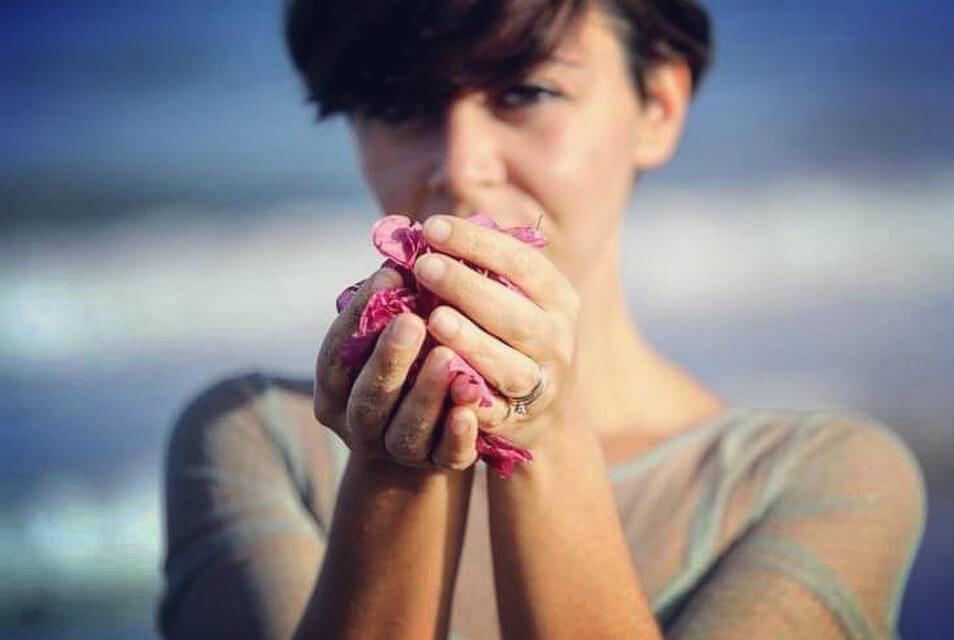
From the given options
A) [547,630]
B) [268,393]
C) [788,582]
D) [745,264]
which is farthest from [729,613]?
[745,264]

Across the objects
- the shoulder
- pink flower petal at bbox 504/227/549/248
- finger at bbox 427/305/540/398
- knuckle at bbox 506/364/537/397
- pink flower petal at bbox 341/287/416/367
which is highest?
pink flower petal at bbox 504/227/549/248

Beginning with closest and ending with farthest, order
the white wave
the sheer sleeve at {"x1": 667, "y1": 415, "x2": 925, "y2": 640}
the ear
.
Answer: the sheer sleeve at {"x1": 667, "y1": 415, "x2": 925, "y2": 640}
the ear
the white wave

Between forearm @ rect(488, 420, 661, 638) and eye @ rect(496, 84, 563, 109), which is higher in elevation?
eye @ rect(496, 84, 563, 109)

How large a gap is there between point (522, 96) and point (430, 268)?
1.04ft

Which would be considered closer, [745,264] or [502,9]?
[502,9]

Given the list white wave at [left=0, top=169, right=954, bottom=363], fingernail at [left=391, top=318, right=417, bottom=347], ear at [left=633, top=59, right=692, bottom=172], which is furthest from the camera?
white wave at [left=0, top=169, right=954, bottom=363]

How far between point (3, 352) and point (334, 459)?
1.74 ft

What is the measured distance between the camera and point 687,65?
0.79 m

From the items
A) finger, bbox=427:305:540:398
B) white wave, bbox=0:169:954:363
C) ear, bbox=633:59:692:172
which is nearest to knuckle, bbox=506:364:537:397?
finger, bbox=427:305:540:398

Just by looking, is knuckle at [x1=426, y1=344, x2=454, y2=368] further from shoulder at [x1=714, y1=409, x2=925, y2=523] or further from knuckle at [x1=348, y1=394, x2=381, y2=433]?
shoulder at [x1=714, y1=409, x2=925, y2=523]

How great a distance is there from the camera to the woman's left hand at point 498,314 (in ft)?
1.21

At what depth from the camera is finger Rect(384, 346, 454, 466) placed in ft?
1.21

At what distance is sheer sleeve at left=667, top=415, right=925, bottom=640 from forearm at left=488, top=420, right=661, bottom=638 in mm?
115

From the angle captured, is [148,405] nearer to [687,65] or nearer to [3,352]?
[3,352]
